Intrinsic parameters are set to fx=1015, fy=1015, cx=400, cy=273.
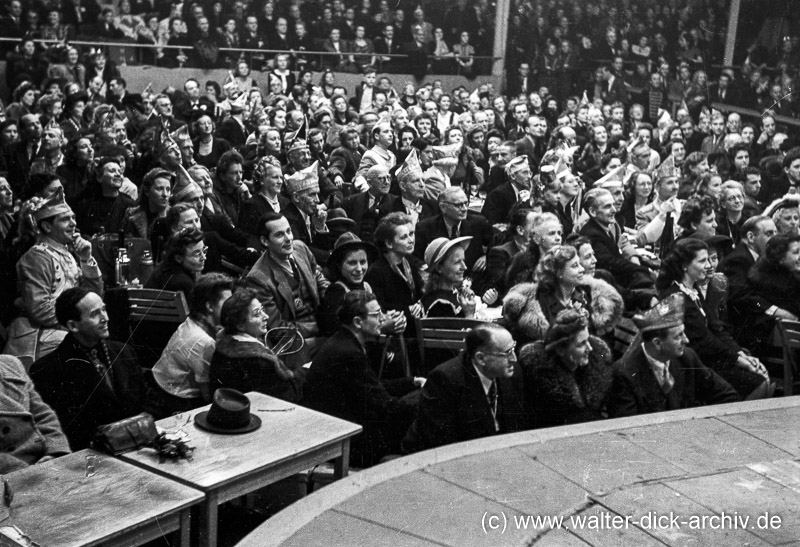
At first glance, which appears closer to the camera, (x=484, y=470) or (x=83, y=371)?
(x=83, y=371)

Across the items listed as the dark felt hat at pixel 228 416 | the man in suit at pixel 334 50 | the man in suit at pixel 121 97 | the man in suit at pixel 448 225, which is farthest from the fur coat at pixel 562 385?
the man in suit at pixel 334 50

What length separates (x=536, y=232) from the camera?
6.20 m

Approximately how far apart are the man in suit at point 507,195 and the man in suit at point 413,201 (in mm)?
607

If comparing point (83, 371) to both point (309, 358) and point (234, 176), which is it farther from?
point (234, 176)

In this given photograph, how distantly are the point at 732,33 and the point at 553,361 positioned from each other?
9823mm

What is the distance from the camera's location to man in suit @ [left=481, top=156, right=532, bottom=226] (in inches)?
322

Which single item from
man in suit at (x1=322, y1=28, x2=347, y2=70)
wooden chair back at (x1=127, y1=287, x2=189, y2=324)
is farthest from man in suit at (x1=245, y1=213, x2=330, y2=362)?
man in suit at (x1=322, y1=28, x2=347, y2=70)

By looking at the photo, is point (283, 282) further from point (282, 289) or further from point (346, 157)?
point (346, 157)

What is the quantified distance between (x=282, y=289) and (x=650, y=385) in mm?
2099

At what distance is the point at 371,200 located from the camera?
26.1ft

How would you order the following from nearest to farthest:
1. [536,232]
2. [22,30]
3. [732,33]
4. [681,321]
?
[681,321] → [536,232] → [22,30] → [732,33]

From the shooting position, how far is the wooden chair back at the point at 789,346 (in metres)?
5.98

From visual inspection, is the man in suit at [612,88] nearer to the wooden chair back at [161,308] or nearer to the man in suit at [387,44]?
the man in suit at [387,44]

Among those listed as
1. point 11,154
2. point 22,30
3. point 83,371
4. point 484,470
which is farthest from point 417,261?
point 22,30
